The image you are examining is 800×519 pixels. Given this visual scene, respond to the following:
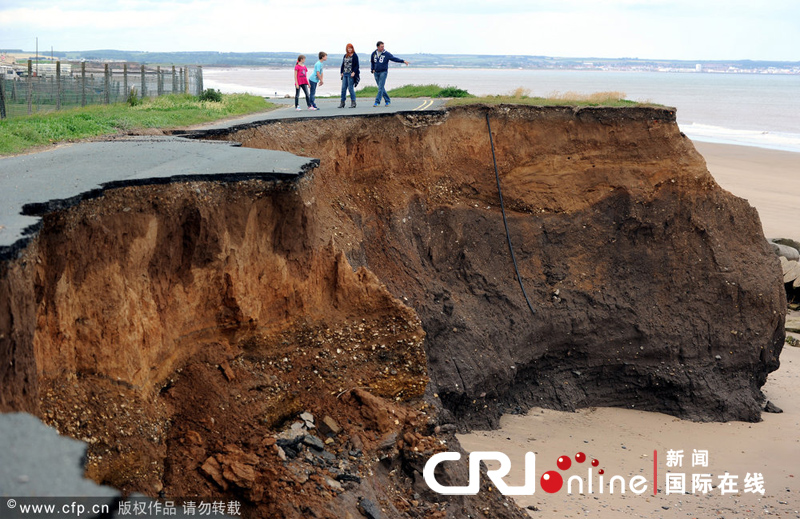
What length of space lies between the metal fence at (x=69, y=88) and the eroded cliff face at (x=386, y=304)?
8580mm

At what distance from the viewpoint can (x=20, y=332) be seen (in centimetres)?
530

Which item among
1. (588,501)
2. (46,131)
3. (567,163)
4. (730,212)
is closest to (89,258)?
(46,131)

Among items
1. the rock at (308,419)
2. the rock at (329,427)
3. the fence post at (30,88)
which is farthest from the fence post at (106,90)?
the rock at (329,427)

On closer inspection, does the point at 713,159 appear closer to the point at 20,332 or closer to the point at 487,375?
the point at 487,375

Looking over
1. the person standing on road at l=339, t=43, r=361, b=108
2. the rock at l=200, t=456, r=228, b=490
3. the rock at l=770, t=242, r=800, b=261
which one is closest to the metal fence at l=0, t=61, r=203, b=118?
the person standing on road at l=339, t=43, r=361, b=108

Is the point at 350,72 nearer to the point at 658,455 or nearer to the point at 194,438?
the point at 658,455

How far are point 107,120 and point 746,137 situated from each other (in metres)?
51.6

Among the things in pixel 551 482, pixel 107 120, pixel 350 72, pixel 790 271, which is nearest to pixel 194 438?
pixel 551 482

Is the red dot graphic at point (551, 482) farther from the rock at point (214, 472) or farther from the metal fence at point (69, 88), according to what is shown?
the metal fence at point (69, 88)

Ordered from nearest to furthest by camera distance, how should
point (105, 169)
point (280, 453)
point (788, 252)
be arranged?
point (280, 453) → point (105, 169) → point (788, 252)

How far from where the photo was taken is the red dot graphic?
474 inches

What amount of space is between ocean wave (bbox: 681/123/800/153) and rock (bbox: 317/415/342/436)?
4784 cm

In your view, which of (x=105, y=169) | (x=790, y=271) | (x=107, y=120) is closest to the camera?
(x=105, y=169)

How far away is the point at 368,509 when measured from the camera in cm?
789
